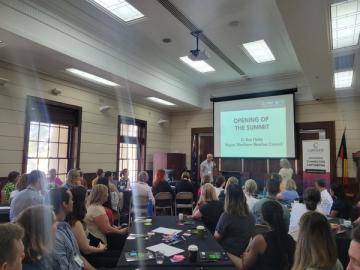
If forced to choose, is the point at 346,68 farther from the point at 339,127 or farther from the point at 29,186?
the point at 29,186

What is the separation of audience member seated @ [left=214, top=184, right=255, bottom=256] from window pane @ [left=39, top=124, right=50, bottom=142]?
178 inches

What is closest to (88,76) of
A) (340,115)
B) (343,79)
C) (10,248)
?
(10,248)

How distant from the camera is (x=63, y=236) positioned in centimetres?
201

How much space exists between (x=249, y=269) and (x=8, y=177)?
4107 mm

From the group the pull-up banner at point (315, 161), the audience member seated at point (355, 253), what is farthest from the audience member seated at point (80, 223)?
the pull-up banner at point (315, 161)

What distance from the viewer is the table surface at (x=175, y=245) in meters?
1.94

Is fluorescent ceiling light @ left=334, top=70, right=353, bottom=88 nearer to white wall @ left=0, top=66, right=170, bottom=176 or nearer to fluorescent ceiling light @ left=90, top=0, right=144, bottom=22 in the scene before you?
fluorescent ceiling light @ left=90, top=0, right=144, bottom=22

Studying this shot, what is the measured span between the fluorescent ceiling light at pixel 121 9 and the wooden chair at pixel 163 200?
138 inches

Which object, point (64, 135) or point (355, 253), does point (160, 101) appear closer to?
point (64, 135)

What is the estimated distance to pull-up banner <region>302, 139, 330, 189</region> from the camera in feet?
22.0

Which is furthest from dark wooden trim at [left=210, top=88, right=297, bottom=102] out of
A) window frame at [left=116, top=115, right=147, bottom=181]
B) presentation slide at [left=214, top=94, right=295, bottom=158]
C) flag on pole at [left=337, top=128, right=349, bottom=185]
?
window frame at [left=116, top=115, right=147, bottom=181]

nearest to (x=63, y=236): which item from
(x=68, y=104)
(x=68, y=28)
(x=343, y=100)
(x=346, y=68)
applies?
(x=68, y=28)

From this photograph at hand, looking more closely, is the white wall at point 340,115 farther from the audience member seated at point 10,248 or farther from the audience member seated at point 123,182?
the audience member seated at point 10,248

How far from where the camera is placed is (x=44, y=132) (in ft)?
18.6
